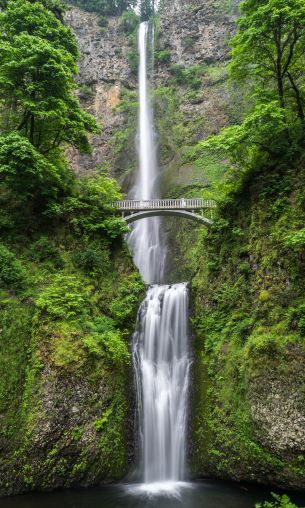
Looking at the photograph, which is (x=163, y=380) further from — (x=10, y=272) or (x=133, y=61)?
(x=133, y=61)

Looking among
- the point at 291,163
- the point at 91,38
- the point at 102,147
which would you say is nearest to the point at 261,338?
the point at 291,163

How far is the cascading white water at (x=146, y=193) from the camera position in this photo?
2459 cm

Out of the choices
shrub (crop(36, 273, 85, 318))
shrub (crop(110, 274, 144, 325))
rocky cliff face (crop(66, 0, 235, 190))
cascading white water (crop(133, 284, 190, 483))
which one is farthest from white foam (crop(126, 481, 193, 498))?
rocky cliff face (crop(66, 0, 235, 190))

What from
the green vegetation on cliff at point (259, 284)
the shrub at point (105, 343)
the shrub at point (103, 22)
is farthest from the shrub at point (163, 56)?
the shrub at point (105, 343)

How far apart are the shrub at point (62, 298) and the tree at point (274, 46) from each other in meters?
9.69

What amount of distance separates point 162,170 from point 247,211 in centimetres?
1717

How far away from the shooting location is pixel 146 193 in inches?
1094

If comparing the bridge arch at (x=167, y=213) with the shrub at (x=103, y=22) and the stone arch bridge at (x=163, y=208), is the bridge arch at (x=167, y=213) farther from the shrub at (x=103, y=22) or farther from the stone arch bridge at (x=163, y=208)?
the shrub at (x=103, y=22)

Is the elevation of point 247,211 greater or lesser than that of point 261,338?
greater

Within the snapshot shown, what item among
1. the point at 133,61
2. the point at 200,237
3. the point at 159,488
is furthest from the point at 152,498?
the point at 133,61

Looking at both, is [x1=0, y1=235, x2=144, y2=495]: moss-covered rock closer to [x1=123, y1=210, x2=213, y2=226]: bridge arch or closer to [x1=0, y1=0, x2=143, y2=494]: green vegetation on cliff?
[x1=0, y1=0, x2=143, y2=494]: green vegetation on cliff

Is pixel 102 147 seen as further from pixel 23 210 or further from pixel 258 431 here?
pixel 258 431

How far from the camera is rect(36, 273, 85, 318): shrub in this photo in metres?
11.1

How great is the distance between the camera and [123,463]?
10305 mm
